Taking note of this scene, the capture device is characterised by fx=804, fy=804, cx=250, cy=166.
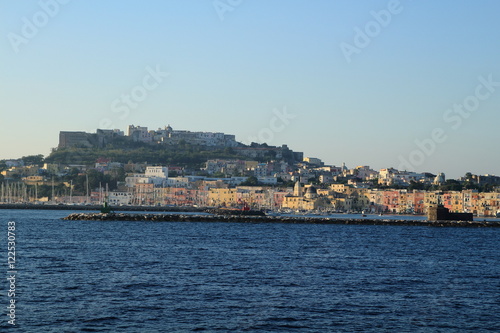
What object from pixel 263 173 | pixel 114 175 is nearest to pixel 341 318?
pixel 114 175

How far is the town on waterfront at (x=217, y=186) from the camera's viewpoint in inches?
5207

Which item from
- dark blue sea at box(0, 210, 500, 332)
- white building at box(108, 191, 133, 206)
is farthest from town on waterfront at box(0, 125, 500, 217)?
dark blue sea at box(0, 210, 500, 332)

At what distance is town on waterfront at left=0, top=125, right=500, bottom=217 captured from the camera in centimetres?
13225

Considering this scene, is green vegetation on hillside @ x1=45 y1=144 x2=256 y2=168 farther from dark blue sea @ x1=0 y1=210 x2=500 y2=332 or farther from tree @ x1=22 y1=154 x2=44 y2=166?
dark blue sea @ x1=0 y1=210 x2=500 y2=332

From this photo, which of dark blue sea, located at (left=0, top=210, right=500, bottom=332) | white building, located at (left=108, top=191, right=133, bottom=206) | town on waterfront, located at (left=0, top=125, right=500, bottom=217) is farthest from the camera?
white building, located at (left=108, top=191, right=133, bottom=206)

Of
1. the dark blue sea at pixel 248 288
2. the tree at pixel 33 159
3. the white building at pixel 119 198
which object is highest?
the tree at pixel 33 159

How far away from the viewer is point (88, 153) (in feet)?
618

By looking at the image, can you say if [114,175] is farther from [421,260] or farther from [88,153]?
[421,260]

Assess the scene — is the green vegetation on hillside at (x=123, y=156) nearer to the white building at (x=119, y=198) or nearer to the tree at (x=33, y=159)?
the tree at (x=33, y=159)

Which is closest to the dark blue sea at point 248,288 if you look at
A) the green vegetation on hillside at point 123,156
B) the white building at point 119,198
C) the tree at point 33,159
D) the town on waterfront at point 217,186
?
the town on waterfront at point 217,186

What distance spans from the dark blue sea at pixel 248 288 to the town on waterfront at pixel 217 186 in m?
76.1

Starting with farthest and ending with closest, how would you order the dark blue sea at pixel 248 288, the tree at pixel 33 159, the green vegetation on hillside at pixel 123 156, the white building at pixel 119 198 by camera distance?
1. the tree at pixel 33 159
2. the green vegetation on hillside at pixel 123 156
3. the white building at pixel 119 198
4. the dark blue sea at pixel 248 288

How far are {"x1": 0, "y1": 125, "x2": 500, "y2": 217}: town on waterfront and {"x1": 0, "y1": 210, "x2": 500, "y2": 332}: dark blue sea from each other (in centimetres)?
7613

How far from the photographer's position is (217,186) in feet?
495
